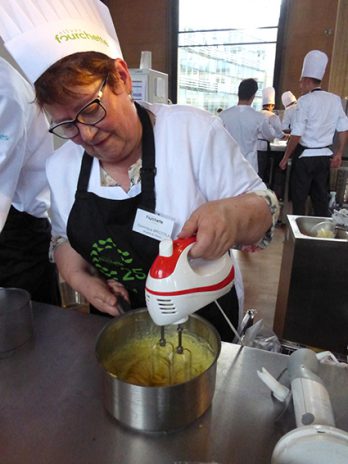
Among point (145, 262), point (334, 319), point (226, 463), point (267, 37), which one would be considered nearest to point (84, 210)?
point (145, 262)

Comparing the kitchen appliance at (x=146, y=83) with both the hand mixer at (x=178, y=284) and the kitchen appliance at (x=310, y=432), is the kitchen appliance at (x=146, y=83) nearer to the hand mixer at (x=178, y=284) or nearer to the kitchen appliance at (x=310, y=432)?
the hand mixer at (x=178, y=284)

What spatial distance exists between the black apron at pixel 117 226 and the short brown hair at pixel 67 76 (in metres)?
0.21

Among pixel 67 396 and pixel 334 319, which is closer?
pixel 67 396

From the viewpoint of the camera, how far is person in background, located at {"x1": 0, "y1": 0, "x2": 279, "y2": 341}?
725mm

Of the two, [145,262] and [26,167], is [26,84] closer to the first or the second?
[26,167]

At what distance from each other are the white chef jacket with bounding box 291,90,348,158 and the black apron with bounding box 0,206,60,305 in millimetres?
3121

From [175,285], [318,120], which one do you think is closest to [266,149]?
[318,120]

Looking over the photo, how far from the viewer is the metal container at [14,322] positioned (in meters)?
0.83

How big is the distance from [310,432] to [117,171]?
72 centimetres

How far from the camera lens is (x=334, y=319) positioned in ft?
6.15

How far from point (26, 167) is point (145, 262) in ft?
1.85

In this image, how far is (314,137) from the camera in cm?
374

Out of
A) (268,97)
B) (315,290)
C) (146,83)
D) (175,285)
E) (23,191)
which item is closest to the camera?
(175,285)

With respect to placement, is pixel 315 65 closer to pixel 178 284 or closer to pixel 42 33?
pixel 42 33
